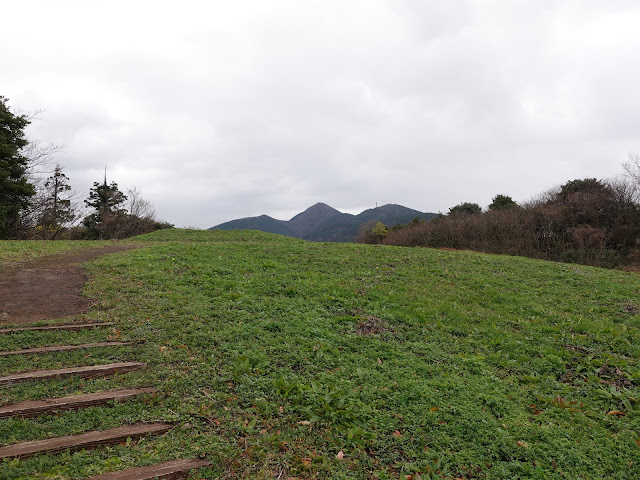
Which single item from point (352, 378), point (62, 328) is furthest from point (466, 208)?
point (62, 328)

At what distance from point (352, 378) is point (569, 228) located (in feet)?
77.7

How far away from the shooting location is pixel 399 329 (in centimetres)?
622

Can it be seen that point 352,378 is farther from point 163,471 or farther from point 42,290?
point 42,290

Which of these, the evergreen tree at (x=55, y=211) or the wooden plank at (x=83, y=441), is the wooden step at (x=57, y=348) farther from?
the evergreen tree at (x=55, y=211)

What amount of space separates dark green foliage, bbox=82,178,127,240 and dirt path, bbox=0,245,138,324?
26377 millimetres

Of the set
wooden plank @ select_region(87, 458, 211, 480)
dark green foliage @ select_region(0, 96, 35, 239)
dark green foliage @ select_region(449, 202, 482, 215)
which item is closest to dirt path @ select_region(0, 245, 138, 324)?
wooden plank @ select_region(87, 458, 211, 480)

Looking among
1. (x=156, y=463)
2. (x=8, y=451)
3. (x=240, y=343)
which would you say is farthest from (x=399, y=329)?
(x=8, y=451)

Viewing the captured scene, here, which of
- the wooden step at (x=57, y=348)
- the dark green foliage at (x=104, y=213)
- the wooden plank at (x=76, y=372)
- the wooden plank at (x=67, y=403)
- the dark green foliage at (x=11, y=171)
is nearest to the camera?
the wooden plank at (x=67, y=403)

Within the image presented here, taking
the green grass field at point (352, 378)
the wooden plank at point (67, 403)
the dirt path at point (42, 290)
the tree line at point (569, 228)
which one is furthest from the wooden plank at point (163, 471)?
the tree line at point (569, 228)

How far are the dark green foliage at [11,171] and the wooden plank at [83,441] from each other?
23.4 meters

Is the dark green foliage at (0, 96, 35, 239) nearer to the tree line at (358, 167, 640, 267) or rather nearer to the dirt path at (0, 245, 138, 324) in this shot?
the dirt path at (0, 245, 138, 324)

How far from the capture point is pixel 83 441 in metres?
2.95

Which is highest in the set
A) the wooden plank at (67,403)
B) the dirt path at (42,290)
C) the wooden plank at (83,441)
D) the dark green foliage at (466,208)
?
the dark green foliage at (466,208)

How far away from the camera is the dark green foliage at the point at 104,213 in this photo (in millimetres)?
32062
